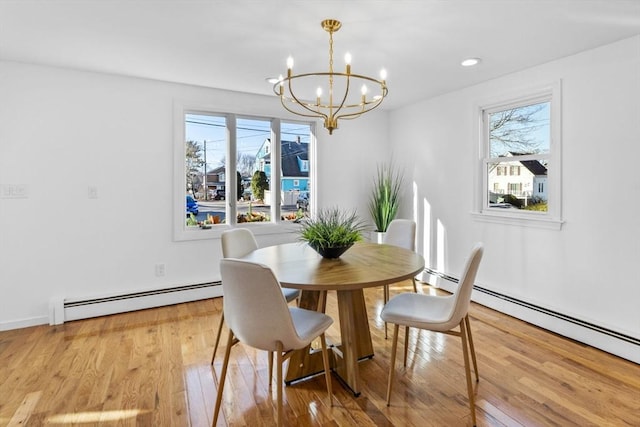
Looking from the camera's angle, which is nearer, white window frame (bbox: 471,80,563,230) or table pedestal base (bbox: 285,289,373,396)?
table pedestal base (bbox: 285,289,373,396)

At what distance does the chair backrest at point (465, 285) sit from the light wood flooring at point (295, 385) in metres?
0.56

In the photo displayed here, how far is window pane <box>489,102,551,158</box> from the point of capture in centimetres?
310

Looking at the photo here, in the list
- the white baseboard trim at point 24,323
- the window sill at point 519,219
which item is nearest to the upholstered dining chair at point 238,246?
the white baseboard trim at point 24,323

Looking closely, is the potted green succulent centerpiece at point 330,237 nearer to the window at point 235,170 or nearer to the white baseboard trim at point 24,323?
the window at point 235,170

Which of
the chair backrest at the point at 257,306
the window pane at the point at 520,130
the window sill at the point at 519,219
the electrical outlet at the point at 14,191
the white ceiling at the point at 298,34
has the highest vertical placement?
the white ceiling at the point at 298,34

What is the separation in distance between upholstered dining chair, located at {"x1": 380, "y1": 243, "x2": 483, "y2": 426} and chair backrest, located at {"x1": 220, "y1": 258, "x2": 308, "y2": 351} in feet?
1.97

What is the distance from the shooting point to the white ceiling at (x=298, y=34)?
2.04 metres

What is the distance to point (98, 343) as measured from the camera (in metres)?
2.73

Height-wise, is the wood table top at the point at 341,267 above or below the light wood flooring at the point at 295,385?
above

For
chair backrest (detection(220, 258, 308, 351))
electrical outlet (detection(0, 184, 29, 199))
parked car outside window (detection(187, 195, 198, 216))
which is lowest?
chair backrest (detection(220, 258, 308, 351))

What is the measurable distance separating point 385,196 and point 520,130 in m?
1.64

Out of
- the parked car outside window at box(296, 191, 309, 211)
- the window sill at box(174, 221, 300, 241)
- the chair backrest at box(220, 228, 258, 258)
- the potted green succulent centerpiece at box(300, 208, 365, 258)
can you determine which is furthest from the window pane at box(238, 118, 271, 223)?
the potted green succulent centerpiece at box(300, 208, 365, 258)

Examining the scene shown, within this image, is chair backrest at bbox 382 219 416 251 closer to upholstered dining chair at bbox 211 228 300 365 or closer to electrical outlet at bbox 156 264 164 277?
upholstered dining chair at bbox 211 228 300 365

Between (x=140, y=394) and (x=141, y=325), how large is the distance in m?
1.14
